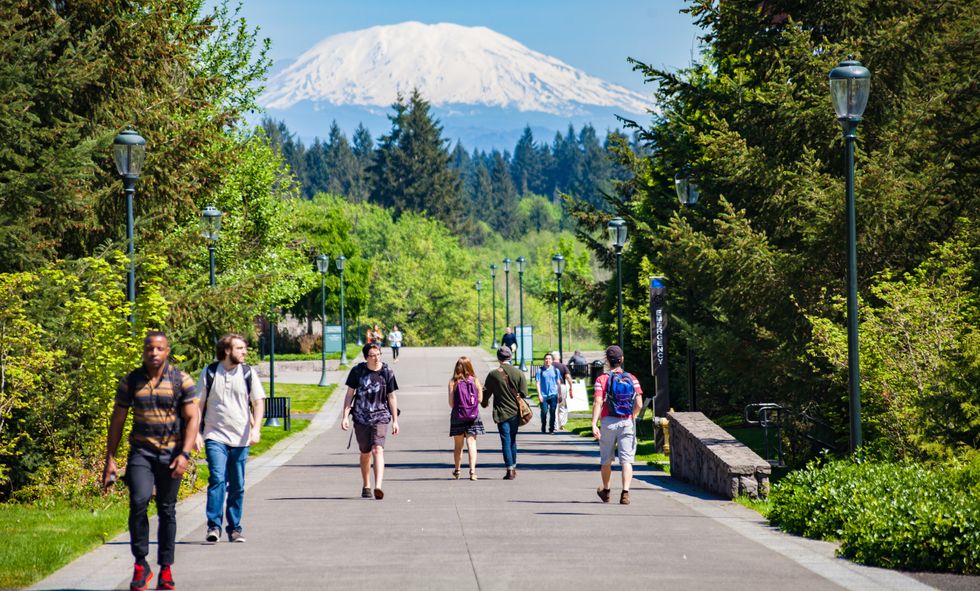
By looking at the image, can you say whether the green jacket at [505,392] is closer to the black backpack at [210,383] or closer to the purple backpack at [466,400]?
the purple backpack at [466,400]

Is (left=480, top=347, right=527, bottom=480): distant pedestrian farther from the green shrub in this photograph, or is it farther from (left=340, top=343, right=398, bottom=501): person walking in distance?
the green shrub

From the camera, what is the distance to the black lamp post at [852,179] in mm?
14117

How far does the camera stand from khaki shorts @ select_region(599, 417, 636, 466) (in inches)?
607

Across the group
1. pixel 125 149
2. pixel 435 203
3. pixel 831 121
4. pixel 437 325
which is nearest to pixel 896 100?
pixel 831 121

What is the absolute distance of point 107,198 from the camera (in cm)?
2342

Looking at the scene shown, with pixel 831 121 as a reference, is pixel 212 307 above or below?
below

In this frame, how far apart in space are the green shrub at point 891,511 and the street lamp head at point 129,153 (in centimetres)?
981

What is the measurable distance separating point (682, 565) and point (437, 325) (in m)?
89.2

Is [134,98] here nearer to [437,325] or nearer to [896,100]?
[896,100]

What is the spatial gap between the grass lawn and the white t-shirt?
1.50 m

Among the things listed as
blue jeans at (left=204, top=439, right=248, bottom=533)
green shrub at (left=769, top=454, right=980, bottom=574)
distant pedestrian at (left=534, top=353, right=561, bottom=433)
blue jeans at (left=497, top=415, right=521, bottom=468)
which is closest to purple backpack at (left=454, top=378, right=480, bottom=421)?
blue jeans at (left=497, top=415, right=521, bottom=468)

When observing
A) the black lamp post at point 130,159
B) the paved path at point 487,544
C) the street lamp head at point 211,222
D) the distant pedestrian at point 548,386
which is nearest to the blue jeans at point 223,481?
the paved path at point 487,544

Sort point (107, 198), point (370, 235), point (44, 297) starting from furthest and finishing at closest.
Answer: point (370, 235)
point (107, 198)
point (44, 297)

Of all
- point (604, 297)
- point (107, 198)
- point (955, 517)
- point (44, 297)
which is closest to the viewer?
point (955, 517)
